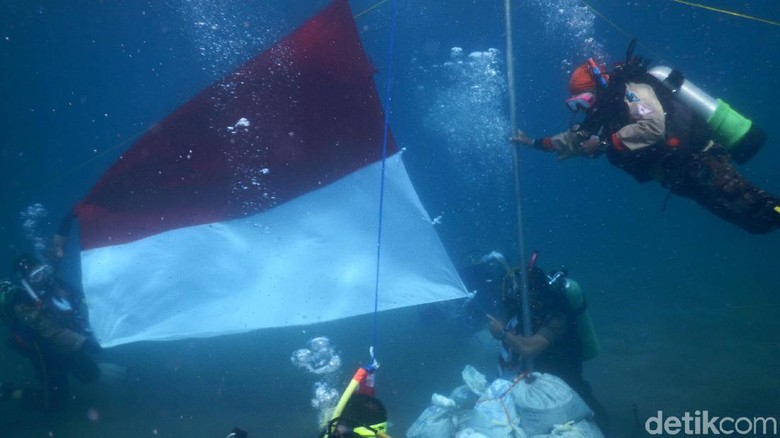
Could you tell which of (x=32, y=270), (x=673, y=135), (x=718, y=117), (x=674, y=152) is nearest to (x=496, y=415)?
(x=674, y=152)

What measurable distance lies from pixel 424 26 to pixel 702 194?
2721 cm

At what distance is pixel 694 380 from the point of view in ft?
23.5

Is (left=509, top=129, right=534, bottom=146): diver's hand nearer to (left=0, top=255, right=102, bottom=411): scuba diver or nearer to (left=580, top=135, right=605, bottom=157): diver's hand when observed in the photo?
(left=580, top=135, right=605, bottom=157): diver's hand

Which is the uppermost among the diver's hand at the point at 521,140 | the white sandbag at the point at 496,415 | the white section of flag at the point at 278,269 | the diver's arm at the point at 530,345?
the diver's hand at the point at 521,140

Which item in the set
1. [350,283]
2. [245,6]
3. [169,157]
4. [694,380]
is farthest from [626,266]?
[245,6]

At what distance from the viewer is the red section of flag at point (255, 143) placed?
5582 millimetres

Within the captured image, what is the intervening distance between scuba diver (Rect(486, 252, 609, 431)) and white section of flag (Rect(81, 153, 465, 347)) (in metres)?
1.13

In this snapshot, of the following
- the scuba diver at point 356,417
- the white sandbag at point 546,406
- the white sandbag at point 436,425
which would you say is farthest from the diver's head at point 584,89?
the white sandbag at point 436,425

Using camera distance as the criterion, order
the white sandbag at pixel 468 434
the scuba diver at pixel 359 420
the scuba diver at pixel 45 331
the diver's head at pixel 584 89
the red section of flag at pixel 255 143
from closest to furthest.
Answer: the scuba diver at pixel 359 420 < the diver's head at pixel 584 89 < the white sandbag at pixel 468 434 < the red section of flag at pixel 255 143 < the scuba diver at pixel 45 331

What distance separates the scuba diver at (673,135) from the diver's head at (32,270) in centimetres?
746

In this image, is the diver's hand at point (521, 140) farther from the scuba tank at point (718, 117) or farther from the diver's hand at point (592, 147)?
the scuba tank at point (718, 117)

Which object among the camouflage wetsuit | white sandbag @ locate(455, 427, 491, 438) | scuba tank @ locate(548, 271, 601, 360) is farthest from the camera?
scuba tank @ locate(548, 271, 601, 360)

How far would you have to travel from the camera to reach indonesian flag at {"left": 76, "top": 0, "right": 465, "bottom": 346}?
5.33 metres

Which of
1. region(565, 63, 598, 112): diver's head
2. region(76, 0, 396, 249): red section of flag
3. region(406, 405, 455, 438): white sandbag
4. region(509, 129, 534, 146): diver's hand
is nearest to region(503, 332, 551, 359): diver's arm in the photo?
region(406, 405, 455, 438): white sandbag
